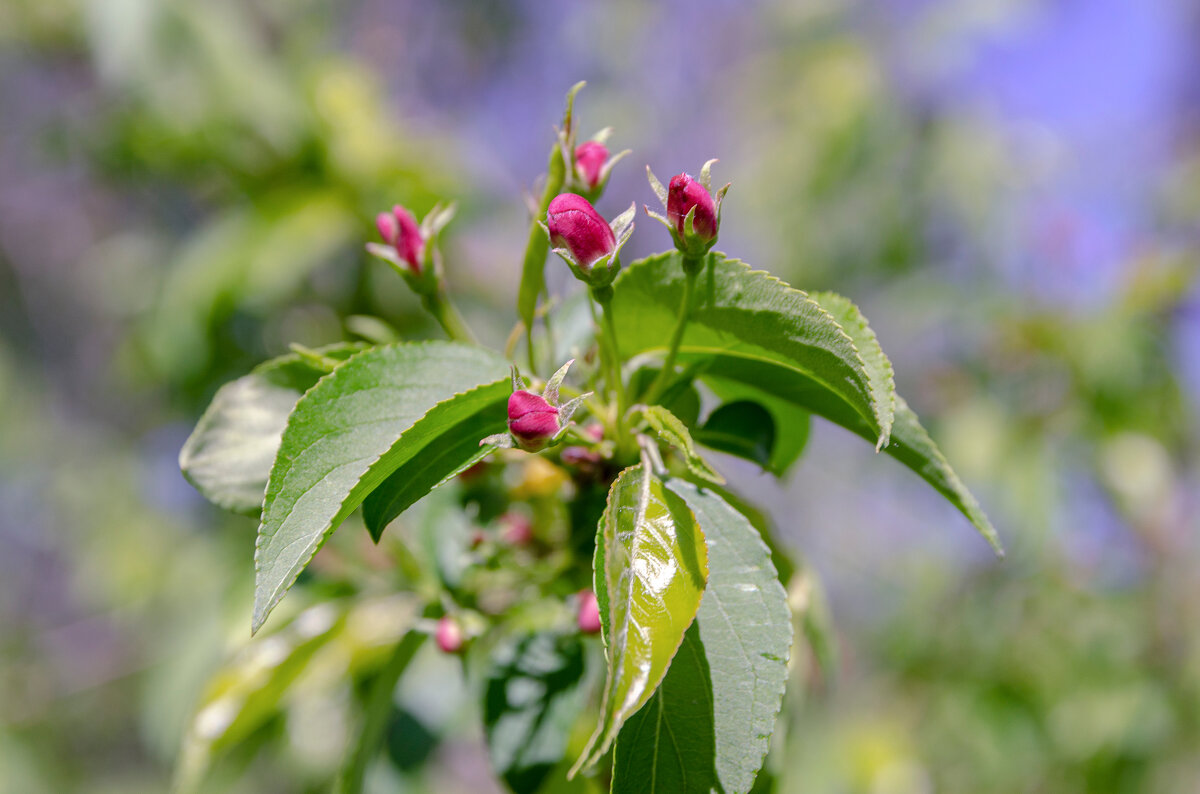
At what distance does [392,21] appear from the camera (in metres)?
4.26

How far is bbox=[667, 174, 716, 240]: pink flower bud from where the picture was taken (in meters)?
0.52

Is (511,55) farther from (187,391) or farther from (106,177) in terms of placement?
(187,391)

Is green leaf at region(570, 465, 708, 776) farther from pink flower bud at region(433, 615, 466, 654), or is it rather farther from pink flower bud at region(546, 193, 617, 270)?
pink flower bud at region(433, 615, 466, 654)

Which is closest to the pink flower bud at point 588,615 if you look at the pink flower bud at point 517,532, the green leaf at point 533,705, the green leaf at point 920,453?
the green leaf at point 533,705

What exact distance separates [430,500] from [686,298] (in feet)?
1.50

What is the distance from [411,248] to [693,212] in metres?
0.26

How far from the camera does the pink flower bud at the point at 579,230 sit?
0.53 meters

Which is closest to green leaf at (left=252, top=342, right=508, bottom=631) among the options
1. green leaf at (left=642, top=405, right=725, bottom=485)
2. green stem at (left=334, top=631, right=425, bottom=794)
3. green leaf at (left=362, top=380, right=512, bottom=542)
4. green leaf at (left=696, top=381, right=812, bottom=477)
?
green leaf at (left=362, top=380, right=512, bottom=542)

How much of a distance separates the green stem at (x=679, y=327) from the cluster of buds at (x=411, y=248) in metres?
0.20

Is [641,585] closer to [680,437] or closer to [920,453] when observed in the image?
[680,437]

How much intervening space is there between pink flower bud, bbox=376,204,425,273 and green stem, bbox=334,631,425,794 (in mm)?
349

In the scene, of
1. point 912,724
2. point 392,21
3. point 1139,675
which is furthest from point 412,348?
point 392,21

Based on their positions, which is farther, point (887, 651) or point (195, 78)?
point (887, 651)

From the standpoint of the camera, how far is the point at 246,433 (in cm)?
69
